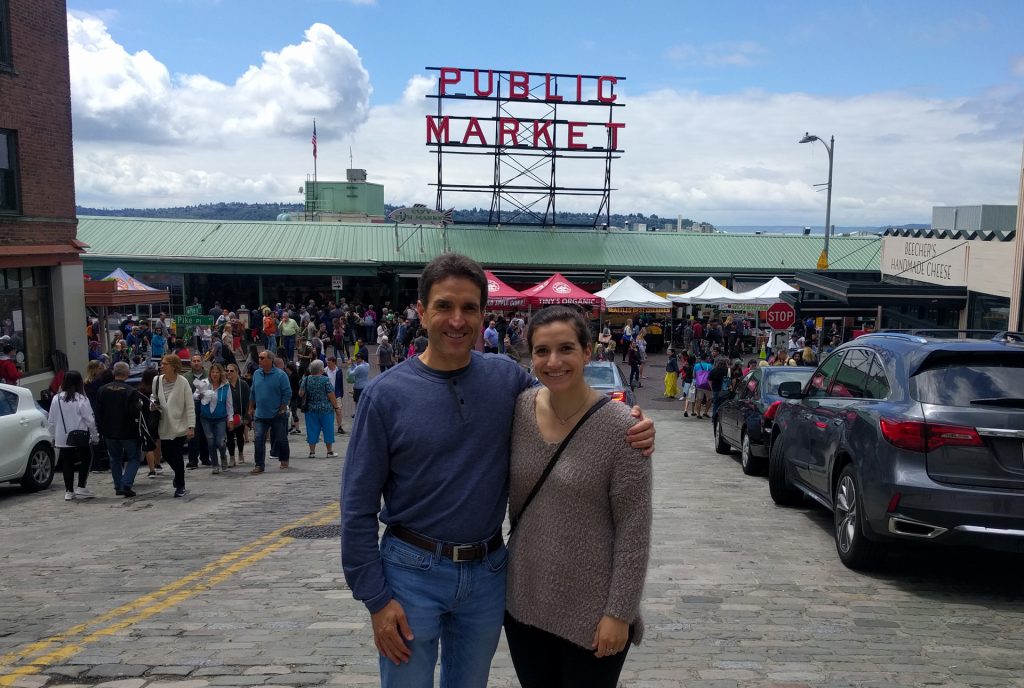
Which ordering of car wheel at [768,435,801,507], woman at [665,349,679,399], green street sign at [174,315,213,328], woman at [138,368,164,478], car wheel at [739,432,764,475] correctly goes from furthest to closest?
green street sign at [174,315,213,328]
woman at [665,349,679,399]
car wheel at [739,432,764,475]
woman at [138,368,164,478]
car wheel at [768,435,801,507]

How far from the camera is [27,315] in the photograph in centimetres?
2000

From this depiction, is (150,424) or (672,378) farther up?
(150,424)

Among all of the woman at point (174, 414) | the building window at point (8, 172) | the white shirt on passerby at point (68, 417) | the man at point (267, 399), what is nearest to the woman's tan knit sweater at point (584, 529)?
the woman at point (174, 414)

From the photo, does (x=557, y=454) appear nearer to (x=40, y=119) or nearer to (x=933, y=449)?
(x=933, y=449)

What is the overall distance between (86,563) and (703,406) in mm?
16646

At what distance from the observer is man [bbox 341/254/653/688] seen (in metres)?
2.95

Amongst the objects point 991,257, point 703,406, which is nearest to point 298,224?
point 703,406

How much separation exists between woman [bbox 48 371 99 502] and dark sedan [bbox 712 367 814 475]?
342 inches

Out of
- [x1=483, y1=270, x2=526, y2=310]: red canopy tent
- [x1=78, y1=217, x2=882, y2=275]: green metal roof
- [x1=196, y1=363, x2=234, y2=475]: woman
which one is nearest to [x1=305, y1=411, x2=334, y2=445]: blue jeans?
[x1=196, y1=363, x2=234, y2=475]: woman

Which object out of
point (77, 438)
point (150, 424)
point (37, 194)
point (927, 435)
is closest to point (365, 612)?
point (927, 435)

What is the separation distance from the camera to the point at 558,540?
116 inches

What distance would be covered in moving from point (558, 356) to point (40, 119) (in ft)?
67.2

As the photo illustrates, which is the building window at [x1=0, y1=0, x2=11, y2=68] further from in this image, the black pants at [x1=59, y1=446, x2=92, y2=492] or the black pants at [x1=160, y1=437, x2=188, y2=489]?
the black pants at [x1=160, y1=437, x2=188, y2=489]

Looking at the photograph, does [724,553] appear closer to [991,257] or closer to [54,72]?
[991,257]
